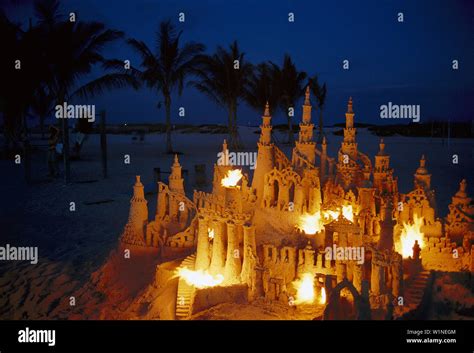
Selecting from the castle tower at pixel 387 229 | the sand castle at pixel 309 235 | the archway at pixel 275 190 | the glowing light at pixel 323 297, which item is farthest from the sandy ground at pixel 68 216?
the castle tower at pixel 387 229

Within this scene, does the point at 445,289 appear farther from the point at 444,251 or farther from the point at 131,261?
the point at 131,261

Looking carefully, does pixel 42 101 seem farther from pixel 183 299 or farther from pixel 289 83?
pixel 183 299

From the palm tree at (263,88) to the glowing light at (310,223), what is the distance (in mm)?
24563

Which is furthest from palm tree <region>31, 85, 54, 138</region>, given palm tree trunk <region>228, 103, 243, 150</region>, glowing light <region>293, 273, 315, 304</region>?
glowing light <region>293, 273, 315, 304</region>

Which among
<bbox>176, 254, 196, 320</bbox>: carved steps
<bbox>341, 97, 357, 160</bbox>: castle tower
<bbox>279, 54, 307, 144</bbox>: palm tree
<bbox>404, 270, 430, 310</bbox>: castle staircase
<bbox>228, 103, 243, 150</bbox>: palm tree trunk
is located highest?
<bbox>279, 54, 307, 144</bbox>: palm tree

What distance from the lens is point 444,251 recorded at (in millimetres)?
9133

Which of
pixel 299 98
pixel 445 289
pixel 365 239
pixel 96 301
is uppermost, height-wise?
pixel 299 98

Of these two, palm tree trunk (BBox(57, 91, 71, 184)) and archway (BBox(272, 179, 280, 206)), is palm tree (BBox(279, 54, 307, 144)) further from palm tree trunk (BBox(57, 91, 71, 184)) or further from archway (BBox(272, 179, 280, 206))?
archway (BBox(272, 179, 280, 206))

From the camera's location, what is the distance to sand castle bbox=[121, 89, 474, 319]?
7.81m

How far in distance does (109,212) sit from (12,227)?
3116mm

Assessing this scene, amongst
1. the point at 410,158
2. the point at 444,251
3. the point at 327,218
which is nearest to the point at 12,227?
the point at 327,218

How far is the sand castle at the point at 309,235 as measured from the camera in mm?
7809

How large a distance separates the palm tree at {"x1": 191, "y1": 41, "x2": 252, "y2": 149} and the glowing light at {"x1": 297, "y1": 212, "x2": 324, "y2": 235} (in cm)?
2113
